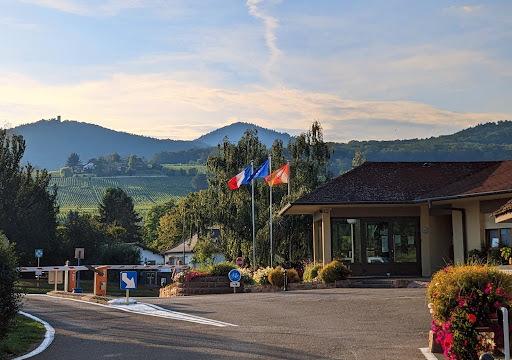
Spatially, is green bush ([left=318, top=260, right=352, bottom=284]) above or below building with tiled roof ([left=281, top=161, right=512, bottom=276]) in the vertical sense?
below

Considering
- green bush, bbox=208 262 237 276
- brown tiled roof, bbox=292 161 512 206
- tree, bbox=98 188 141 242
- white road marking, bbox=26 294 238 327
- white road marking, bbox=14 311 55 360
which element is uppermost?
tree, bbox=98 188 141 242

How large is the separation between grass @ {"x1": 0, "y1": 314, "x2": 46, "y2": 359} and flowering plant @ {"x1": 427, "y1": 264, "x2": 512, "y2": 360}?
666cm

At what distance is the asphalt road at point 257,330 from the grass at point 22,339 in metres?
0.36

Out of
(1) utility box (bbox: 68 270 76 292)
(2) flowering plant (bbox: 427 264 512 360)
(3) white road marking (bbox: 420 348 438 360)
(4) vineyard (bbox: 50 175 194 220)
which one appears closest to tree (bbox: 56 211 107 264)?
(1) utility box (bbox: 68 270 76 292)

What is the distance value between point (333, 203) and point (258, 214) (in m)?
14.9

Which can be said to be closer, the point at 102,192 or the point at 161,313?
the point at 161,313

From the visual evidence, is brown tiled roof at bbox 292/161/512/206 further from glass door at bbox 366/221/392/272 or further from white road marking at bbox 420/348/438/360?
white road marking at bbox 420/348/438/360

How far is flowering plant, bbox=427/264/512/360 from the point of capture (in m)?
9.23

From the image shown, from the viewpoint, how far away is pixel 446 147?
468 feet

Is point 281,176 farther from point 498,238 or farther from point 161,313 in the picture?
point 161,313

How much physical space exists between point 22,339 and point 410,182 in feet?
67.6

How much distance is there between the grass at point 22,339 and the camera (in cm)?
1118

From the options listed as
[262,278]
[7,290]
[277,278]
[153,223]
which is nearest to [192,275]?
[262,278]

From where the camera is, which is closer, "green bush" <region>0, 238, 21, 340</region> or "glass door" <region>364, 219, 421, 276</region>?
"green bush" <region>0, 238, 21, 340</region>
